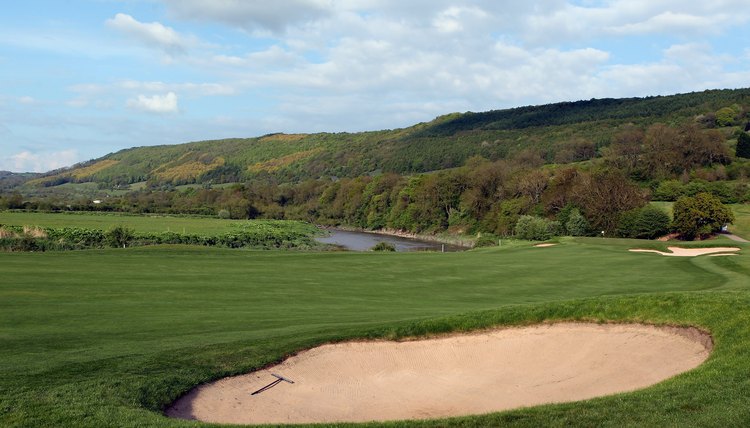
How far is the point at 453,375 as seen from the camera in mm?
12781

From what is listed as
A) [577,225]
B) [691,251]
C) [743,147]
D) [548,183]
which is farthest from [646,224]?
[743,147]

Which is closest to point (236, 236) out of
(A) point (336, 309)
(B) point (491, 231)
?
(B) point (491, 231)

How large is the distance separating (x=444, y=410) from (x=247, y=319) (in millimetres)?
7825

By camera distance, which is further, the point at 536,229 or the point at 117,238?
the point at 536,229

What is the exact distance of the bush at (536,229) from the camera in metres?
67.3

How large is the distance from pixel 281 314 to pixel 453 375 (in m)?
6.80

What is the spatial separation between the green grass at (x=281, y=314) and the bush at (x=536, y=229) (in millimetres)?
33658

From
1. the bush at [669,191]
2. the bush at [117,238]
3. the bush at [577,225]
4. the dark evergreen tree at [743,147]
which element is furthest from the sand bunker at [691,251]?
the dark evergreen tree at [743,147]

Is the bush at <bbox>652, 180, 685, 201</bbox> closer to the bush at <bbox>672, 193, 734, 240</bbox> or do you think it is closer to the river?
the bush at <bbox>672, 193, 734, 240</bbox>

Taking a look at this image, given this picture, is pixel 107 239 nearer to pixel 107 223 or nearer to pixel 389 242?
pixel 107 223

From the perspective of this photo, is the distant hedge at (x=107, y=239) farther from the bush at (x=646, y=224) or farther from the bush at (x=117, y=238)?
the bush at (x=646, y=224)

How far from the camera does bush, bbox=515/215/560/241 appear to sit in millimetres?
67312

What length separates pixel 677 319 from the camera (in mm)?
13367

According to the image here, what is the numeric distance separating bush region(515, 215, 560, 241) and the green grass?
33.7 meters
